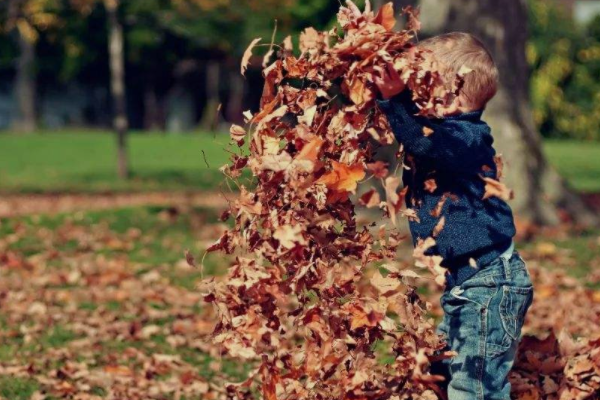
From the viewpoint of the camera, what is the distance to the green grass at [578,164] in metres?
18.1

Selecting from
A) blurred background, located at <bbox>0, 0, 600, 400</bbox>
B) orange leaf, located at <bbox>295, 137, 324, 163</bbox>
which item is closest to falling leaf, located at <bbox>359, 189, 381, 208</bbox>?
orange leaf, located at <bbox>295, 137, 324, 163</bbox>

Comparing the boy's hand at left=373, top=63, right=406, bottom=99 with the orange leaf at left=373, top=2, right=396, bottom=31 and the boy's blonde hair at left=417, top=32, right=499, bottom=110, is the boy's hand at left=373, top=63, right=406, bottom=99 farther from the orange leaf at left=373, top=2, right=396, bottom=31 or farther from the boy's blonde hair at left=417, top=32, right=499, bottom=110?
the boy's blonde hair at left=417, top=32, right=499, bottom=110

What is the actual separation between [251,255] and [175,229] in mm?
7636

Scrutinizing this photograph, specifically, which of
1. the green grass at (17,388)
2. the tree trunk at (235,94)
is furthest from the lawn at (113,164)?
the tree trunk at (235,94)

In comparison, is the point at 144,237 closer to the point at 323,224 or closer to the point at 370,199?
the point at 323,224

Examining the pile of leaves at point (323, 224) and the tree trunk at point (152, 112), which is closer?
the pile of leaves at point (323, 224)

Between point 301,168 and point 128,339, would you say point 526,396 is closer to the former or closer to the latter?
point 301,168

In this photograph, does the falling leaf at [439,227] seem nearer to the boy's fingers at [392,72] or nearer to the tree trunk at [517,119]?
the boy's fingers at [392,72]

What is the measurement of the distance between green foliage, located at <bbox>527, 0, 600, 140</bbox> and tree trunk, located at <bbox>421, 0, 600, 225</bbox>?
2586 cm

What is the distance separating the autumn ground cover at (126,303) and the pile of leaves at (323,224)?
0.24 meters

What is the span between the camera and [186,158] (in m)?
25.1

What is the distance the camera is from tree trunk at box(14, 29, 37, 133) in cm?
4228

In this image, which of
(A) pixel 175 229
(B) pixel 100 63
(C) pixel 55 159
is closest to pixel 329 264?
(A) pixel 175 229

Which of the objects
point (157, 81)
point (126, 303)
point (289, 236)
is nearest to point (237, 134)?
point (289, 236)
